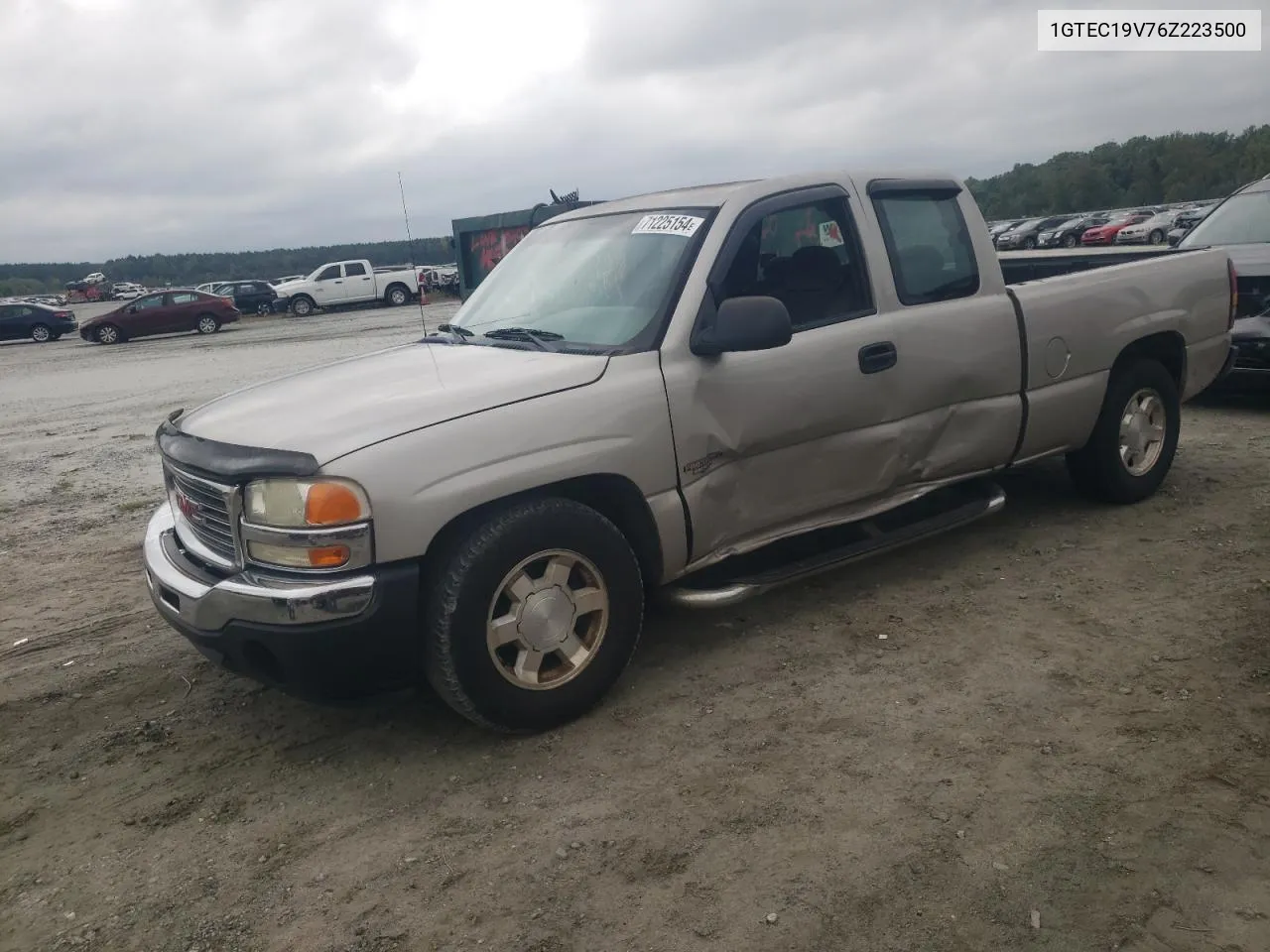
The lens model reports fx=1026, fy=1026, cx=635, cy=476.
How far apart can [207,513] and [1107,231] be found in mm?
40899

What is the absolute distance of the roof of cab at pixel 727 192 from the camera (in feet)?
13.7

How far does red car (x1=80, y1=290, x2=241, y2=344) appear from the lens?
1146 inches

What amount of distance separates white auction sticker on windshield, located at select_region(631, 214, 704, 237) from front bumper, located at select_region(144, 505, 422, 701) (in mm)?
1786

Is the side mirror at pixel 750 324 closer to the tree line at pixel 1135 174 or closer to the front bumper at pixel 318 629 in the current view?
the front bumper at pixel 318 629

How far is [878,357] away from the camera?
168 inches

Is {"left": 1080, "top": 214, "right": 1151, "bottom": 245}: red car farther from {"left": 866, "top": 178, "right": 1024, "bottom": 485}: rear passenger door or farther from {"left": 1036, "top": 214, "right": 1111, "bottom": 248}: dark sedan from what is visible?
{"left": 866, "top": 178, "right": 1024, "bottom": 485}: rear passenger door

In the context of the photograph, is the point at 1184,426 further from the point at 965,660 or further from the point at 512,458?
the point at 512,458

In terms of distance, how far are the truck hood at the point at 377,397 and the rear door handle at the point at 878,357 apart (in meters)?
1.19

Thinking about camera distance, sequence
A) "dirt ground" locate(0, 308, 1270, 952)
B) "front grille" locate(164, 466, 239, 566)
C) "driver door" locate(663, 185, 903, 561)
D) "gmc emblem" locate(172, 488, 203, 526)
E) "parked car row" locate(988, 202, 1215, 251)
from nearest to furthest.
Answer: "dirt ground" locate(0, 308, 1270, 952), "front grille" locate(164, 466, 239, 566), "gmc emblem" locate(172, 488, 203, 526), "driver door" locate(663, 185, 903, 561), "parked car row" locate(988, 202, 1215, 251)

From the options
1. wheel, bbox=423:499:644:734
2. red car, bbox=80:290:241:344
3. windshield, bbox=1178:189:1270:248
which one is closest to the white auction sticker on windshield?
wheel, bbox=423:499:644:734

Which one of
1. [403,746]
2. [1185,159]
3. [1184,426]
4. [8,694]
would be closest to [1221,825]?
[403,746]

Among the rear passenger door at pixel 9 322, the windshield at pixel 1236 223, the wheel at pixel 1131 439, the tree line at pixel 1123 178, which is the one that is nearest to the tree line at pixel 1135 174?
the tree line at pixel 1123 178

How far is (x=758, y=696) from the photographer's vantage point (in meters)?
3.72

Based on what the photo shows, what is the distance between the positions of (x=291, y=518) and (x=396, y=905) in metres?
1.16
